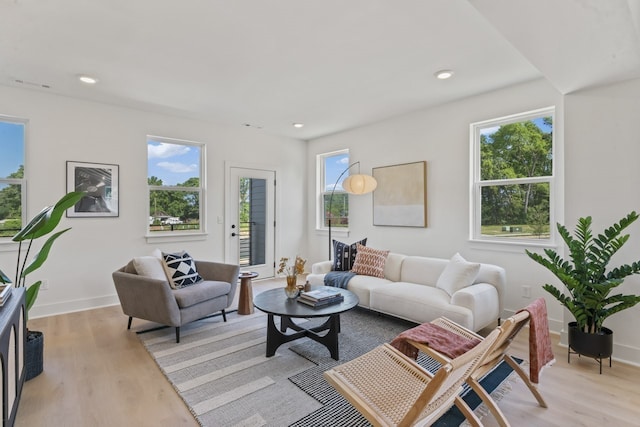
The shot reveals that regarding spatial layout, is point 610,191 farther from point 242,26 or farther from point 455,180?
point 242,26

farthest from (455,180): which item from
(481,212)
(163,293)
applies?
(163,293)

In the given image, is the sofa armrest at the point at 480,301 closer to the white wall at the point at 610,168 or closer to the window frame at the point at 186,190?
the white wall at the point at 610,168

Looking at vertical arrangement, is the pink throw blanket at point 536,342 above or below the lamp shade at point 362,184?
below

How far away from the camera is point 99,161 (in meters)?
4.20

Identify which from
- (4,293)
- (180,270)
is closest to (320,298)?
(180,270)

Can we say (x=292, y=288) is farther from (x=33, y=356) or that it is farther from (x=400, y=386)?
(x=33, y=356)

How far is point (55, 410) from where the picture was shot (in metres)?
2.08

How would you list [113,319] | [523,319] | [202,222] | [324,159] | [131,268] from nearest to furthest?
1. [523,319]
2. [131,268]
3. [113,319]
4. [202,222]
5. [324,159]

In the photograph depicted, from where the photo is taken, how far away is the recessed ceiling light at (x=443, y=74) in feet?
10.6

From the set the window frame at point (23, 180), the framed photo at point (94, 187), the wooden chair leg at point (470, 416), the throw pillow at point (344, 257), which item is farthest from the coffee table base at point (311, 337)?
the window frame at point (23, 180)

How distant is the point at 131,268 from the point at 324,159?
3.80 metres

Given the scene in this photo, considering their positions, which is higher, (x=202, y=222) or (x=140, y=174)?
(x=140, y=174)

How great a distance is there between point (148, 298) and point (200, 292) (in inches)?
18.3

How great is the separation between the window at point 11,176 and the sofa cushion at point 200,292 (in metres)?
2.18
